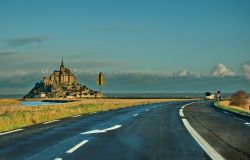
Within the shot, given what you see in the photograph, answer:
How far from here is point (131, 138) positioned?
1399 cm

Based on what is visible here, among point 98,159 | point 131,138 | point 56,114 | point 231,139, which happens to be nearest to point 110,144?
point 131,138

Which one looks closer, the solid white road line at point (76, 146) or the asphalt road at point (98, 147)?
the asphalt road at point (98, 147)

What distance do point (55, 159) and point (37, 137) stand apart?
4.98 meters

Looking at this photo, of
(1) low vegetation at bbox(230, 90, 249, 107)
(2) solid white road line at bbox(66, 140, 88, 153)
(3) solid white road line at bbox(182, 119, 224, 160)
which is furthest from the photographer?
(1) low vegetation at bbox(230, 90, 249, 107)

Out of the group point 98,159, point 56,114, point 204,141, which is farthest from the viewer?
point 56,114

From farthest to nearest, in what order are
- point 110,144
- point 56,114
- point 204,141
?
1. point 56,114
2. point 204,141
3. point 110,144

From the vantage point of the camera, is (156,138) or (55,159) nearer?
(55,159)

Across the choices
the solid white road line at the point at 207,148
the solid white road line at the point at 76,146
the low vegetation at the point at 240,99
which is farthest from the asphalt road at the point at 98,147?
the low vegetation at the point at 240,99

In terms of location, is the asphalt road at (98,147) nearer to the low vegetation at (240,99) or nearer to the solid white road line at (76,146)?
the solid white road line at (76,146)

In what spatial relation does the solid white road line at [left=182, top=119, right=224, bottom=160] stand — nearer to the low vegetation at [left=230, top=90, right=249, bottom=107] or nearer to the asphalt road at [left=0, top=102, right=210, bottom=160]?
the asphalt road at [left=0, top=102, right=210, bottom=160]

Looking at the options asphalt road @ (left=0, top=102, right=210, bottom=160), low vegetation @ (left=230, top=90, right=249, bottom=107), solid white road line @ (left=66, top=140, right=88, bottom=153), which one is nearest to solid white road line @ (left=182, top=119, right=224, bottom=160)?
asphalt road @ (left=0, top=102, right=210, bottom=160)

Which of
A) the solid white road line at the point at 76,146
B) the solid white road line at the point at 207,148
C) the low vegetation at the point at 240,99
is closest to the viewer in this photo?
the solid white road line at the point at 207,148

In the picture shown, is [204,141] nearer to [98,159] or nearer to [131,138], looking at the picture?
[131,138]

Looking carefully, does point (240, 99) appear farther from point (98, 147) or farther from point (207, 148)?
point (98, 147)
